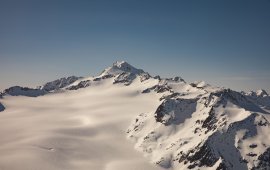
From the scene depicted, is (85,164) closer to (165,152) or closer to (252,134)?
(165,152)

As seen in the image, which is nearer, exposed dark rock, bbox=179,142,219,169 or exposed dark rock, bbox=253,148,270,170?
exposed dark rock, bbox=253,148,270,170

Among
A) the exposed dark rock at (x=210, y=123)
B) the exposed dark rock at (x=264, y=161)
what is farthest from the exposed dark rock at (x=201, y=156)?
the exposed dark rock at (x=264, y=161)

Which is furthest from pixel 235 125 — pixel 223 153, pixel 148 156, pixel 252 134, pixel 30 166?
pixel 30 166

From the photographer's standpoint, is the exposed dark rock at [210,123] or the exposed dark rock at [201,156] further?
the exposed dark rock at [210,123]

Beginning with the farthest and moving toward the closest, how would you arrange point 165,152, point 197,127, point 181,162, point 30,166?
point 197,127
point 165,152
point 181,162
point 30,166

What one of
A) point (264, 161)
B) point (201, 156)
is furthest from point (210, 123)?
point (264, 161)

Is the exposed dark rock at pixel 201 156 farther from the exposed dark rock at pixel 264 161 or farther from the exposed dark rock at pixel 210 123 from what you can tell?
the exposed dark rock at pixel 264 161

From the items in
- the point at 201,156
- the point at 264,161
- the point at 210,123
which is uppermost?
the point at 210,123

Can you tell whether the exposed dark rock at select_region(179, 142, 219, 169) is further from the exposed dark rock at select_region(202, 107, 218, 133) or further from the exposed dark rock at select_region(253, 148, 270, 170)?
the exposed dark rock at select_region(253, 148, 270, 170)

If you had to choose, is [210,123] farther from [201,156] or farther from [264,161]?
[264,161]

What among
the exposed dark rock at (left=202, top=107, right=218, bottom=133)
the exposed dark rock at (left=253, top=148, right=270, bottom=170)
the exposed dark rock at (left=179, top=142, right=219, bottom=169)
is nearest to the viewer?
the exposed dark rock at (left=253, top=148, right=270, bottom=170)

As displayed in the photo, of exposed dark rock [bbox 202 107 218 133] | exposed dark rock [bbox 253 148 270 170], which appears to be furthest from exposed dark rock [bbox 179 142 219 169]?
exposed dark rock [bbox 253 148 270 170]
